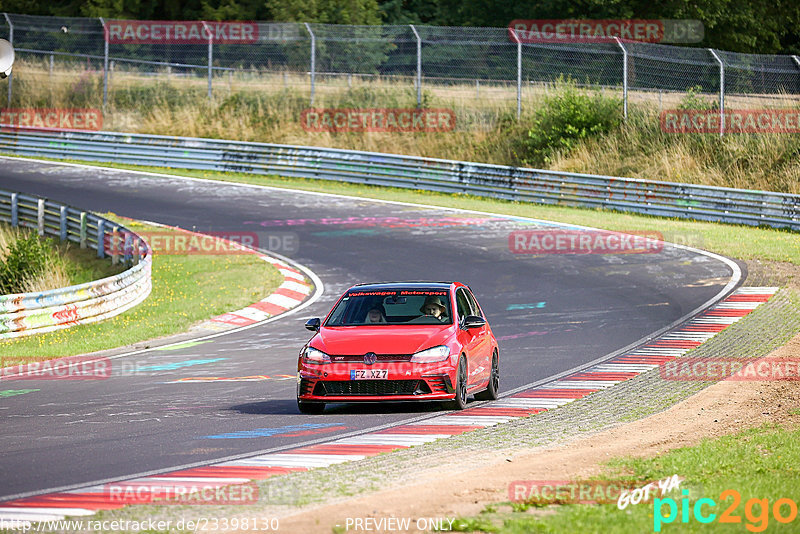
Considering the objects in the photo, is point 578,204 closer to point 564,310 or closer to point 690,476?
point 564,310

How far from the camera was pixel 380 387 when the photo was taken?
11297 mm

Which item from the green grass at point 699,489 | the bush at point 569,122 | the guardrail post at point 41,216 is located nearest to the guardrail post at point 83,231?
the guardrail post at point 41,216

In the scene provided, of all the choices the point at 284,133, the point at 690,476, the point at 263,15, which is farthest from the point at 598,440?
the point at 263,15

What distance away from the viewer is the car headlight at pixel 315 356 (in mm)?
11406

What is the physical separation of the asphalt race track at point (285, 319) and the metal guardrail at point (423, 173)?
7.26ft

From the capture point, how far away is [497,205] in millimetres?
32562

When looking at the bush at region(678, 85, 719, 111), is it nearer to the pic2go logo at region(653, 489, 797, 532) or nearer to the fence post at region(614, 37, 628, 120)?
the fence post at region(614, 37, 628, 120)

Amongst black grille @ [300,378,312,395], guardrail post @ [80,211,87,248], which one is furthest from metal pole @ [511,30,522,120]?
black grille @ [300,378,312,395]

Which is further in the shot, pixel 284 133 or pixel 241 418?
pixel 284 133

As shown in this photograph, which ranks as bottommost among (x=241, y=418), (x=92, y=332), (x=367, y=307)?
(x=92, y=332)

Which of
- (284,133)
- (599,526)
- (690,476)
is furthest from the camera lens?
(284,133)

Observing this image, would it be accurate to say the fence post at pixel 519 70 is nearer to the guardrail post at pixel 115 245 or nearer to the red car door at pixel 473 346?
the guardrail post at pixel 115 245

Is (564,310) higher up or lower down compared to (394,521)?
lower down

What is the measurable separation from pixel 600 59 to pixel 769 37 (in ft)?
104
